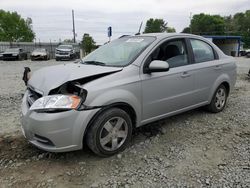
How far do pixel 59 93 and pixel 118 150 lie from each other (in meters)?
1.10

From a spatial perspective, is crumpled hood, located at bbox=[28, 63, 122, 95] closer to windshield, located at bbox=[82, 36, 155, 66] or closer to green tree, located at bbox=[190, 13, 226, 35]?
windshield, located at bbox=[82, 36, 155, 66]

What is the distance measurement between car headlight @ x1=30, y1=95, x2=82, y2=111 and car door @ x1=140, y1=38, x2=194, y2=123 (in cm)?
105

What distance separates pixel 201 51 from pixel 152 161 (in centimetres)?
235

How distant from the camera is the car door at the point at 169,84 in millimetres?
3611

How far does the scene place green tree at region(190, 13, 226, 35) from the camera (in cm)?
7462

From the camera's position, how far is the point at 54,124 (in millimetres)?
2834

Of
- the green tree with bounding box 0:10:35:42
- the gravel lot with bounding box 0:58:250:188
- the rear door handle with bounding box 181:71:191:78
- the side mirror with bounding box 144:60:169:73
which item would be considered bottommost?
the gravel lot with bounding box 0:58:250:188

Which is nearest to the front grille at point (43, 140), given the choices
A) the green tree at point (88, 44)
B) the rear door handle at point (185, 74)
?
the rear door handle at point (185, 74)

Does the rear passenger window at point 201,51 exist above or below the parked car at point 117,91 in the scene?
above

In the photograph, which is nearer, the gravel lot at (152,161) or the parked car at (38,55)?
the gravel lot at (152,161)

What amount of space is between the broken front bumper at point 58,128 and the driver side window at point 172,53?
1.47 metres

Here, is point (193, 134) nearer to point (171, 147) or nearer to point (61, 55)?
point (171, 147)

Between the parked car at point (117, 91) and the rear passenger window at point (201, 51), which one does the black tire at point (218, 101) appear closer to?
the parked car at point (117, 91)

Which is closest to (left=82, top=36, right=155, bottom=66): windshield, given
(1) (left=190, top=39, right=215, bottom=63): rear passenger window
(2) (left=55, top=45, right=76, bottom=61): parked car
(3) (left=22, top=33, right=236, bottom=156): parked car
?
(3) (left=22, top=33, right=236, bottom=156): parked car
